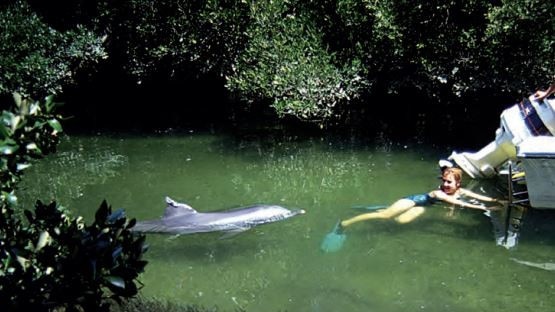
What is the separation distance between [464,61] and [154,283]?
25.9 ft

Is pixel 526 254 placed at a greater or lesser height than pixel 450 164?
lesser

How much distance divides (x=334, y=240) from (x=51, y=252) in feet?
17.2

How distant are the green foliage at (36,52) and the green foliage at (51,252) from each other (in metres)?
10.8

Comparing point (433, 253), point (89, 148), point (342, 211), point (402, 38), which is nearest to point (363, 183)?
point (342, 211)

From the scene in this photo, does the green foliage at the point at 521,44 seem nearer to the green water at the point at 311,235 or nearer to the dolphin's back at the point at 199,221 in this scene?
the green water at the point at 311,235

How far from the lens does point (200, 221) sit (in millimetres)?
8445

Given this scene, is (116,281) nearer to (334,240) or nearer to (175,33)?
(334,240)

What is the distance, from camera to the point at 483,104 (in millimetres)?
13508

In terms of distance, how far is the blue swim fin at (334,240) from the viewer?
7980 millimetres

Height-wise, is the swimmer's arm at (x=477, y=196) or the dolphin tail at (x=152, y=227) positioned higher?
the swimmer's arm at (x=477, y=196)

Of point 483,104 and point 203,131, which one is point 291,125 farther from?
point 483,104

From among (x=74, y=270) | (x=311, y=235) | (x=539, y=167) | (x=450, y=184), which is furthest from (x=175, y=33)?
(x=74, y=270)

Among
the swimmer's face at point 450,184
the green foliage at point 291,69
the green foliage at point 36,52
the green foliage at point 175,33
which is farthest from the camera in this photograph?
the green foliage at point 175,33

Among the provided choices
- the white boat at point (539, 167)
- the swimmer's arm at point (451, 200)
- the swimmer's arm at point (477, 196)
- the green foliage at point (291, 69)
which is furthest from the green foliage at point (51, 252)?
the green foliage at point (291, 69)
